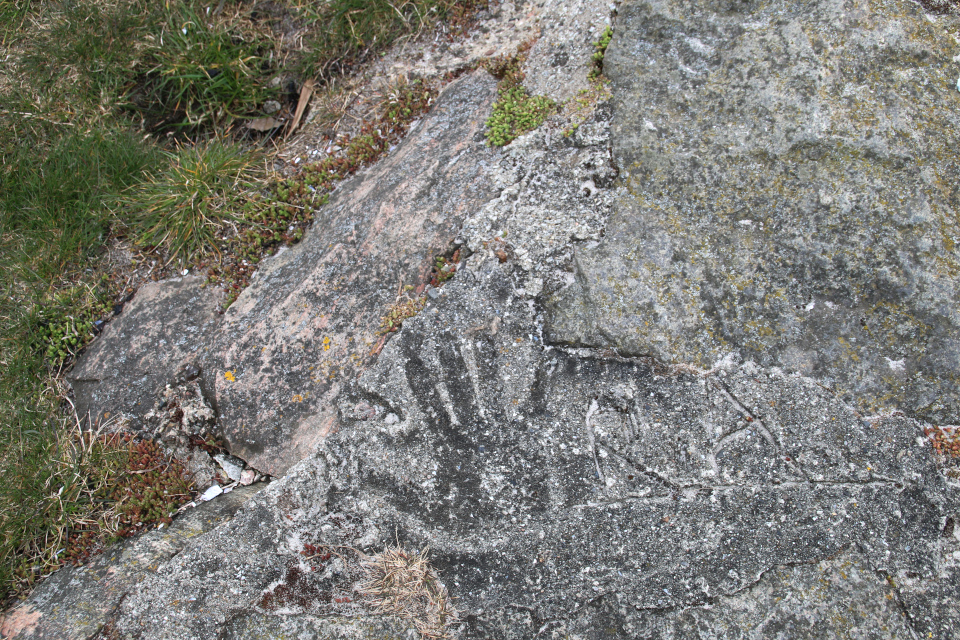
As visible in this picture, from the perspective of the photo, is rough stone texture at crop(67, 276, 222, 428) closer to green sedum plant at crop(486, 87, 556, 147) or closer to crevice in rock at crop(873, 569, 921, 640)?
green sedum plant at crop(486, 87, 556, 147)

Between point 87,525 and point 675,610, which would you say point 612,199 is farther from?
point 87,525

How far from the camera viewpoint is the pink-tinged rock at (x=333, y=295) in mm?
2808

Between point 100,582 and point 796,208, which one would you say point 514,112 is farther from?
point 100,582

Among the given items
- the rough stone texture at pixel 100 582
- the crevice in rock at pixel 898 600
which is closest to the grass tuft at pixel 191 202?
the rough stone texture at pixel 100 582

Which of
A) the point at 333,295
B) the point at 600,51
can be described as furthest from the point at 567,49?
the point at 333,295

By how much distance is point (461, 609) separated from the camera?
2350mm

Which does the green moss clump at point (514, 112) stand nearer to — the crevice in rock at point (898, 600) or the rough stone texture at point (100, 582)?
the rough stone texture at point (100, 582)

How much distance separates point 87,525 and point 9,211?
224 cm

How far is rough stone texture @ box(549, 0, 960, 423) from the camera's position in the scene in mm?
2459

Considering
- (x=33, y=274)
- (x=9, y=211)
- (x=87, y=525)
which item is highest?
(x=9, y=211)

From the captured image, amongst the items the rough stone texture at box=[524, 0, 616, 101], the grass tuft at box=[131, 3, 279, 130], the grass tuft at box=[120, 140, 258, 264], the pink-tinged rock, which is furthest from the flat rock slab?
the grass tuft at box=[131, 3, 279, 130]

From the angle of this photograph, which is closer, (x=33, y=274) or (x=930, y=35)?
(x=930, y=35)

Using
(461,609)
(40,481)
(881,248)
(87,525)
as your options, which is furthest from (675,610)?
(40,481)

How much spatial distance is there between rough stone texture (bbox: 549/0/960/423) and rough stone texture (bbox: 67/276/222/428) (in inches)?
81.2
